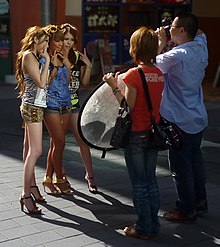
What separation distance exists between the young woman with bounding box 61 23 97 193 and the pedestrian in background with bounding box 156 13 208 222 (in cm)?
115

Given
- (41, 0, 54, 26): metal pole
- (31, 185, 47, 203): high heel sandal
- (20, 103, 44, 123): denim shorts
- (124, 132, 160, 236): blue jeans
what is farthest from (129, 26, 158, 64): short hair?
(41, 0, 54, 26): metal pole

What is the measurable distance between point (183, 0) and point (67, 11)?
4.21m

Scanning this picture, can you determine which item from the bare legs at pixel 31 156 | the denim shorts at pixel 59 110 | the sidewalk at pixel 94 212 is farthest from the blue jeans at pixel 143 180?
the denim shorts at pixel 59 110

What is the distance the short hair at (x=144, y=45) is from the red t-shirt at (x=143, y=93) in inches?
3.5

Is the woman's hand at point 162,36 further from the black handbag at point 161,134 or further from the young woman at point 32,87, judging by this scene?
the young woman at point 32,87

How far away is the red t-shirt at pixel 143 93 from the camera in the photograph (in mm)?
4461

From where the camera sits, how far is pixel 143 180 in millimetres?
4633

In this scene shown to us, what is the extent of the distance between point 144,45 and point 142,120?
0.61m

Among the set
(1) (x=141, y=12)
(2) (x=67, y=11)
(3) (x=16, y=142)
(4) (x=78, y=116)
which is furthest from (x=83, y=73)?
(1) (x=141, y=12)

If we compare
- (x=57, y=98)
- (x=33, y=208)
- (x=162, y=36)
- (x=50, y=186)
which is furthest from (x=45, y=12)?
(x=33, y=208)

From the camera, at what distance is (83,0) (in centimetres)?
1599

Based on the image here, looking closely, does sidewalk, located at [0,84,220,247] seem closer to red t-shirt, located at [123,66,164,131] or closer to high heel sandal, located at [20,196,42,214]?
high heel sandal, located at [20,196,42,214]

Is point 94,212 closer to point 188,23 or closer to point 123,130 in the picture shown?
point 123,130

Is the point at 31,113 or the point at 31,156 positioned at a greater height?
the point at 31,113
